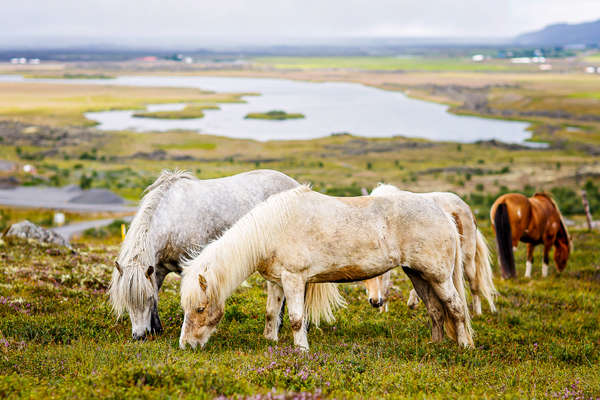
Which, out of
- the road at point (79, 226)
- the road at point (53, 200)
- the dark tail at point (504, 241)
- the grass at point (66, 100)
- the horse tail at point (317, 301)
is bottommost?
the road at point (53, 200)

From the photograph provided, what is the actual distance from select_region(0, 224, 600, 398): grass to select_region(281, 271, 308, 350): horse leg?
0.23 meters

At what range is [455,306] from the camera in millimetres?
9117

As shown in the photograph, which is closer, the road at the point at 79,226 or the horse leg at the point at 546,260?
the horse leg at the point at 546,260

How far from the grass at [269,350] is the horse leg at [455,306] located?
30cm

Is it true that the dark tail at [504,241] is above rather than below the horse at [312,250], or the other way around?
below

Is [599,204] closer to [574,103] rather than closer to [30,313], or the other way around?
[30,313]

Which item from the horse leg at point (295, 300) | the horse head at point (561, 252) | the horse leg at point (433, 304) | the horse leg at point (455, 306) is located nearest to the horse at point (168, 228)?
the horse leg at point (295, 300)

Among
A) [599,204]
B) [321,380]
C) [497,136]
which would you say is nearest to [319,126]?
[497,136]

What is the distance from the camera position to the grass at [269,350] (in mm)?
6129

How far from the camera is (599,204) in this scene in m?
39.0

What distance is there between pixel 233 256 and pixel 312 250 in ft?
4.02

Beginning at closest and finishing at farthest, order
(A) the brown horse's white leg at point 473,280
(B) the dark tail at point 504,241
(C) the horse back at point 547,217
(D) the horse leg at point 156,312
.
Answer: (D) the horse leg at point 156,312
(A) the brown horse's white leg at point 473,280
(B) the dark tail at point 504,241
(C) the horse back at point 547,217

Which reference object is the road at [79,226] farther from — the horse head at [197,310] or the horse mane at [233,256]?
the horse mane at [233,256]

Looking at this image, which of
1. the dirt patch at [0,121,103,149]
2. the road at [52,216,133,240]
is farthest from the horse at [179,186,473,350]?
the dirt patch at [0,121,103,149]
